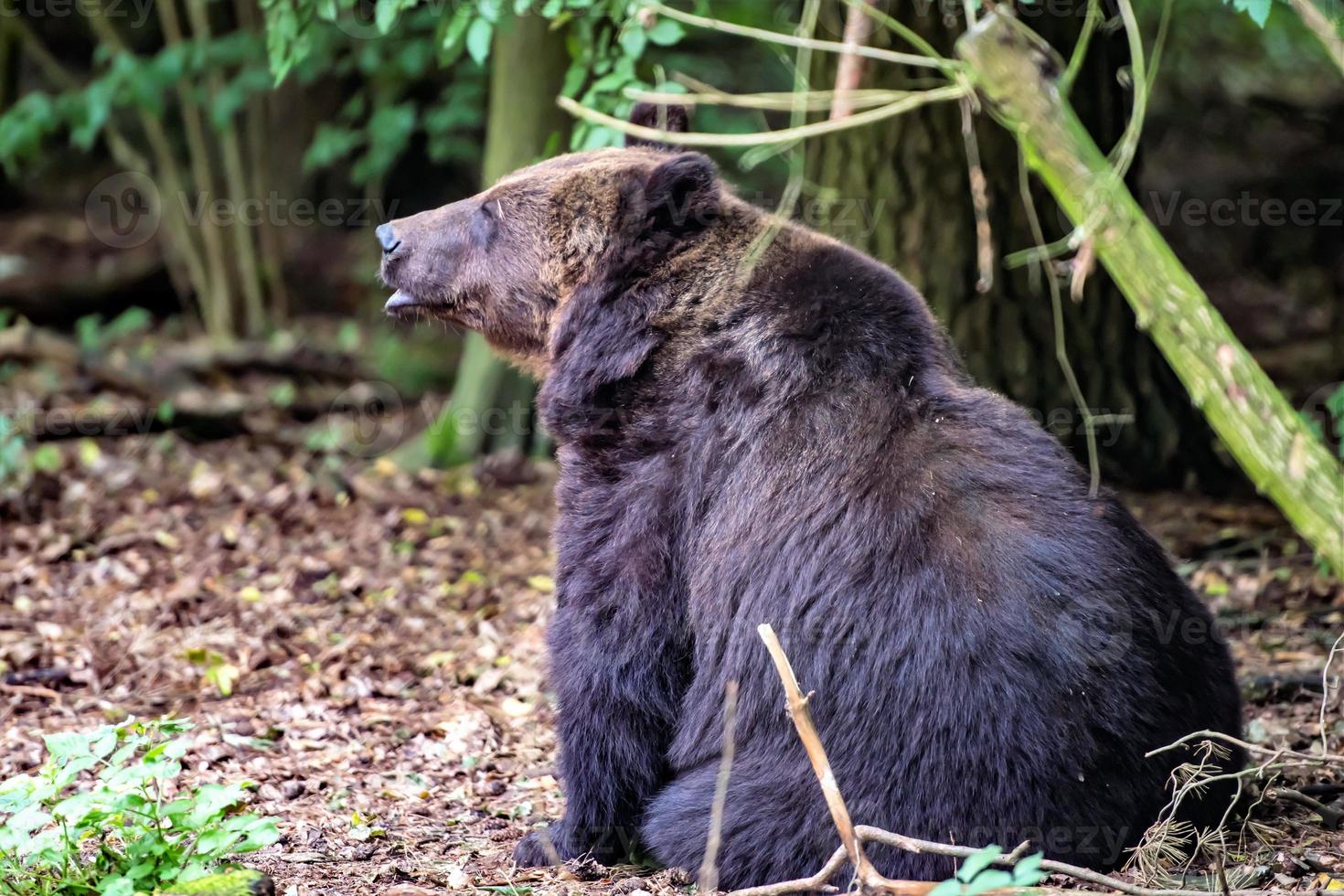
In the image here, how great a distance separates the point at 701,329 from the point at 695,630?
0.97m

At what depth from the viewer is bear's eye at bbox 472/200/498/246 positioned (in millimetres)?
4953

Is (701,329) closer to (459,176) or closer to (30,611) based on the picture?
(30,611)

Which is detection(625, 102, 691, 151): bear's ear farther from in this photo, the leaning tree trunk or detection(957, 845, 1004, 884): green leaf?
detection(957, 845, 1004, 884): green leaf

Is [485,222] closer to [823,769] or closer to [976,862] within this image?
[823,769]

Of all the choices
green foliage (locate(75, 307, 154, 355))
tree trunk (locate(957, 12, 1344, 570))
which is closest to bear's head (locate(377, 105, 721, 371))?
tree trunk (locate(957, 12, 1344, 570))

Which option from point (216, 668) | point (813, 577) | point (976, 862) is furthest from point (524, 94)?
point (976, 862)

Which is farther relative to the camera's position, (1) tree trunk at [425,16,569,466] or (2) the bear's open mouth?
(1) tree trunk at [425,16,569,466]

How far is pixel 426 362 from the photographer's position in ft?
37.9

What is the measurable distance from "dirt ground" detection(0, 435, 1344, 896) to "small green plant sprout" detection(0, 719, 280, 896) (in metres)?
0.54

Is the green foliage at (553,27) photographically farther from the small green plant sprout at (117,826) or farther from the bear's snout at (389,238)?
the small green plant sprout at (117,826)

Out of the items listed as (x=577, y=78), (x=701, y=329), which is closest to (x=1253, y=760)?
(x=701, y=329)

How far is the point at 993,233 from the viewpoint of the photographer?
23.2 ft

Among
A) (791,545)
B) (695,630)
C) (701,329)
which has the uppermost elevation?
(701,329)

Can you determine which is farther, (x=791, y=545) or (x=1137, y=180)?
(x=1137, y=180)
